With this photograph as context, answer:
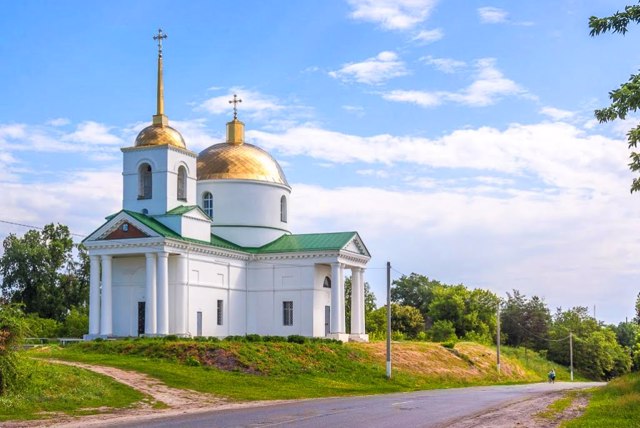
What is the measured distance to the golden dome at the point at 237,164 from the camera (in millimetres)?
56188

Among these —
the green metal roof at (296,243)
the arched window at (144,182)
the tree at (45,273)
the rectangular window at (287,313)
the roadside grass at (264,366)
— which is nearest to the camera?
the roadside grass at (264,366)

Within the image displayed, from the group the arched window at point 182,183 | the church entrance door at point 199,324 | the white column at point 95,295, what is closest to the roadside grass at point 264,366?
the church entrance door at point 199,324

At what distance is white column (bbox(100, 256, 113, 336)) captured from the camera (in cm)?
4791

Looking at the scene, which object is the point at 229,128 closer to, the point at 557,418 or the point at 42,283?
the point at 42,283

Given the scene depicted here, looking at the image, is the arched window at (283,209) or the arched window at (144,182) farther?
the arched window at (283,209)

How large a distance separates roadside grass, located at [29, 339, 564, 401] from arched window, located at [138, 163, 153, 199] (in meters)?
11.8

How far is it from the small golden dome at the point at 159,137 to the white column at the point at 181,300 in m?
6.84

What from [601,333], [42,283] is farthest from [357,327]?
[601,333]

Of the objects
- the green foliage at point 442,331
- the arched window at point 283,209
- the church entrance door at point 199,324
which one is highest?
the arched window at point 283,209

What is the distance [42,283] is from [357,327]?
30612 mm

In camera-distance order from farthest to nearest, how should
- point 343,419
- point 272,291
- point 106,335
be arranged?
1. point 272,291
2. point 106,335
3. point 343,419

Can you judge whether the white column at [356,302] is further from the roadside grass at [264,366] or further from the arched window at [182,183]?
the arched window at [182,183]

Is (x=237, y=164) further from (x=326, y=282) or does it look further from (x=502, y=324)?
(x=502, y=324)

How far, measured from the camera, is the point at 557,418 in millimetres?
22000
